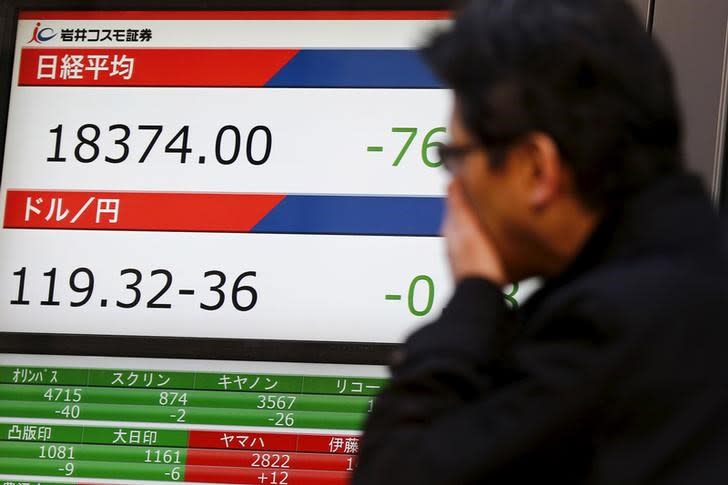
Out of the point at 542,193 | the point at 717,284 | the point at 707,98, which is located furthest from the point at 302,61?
the point at 717,284

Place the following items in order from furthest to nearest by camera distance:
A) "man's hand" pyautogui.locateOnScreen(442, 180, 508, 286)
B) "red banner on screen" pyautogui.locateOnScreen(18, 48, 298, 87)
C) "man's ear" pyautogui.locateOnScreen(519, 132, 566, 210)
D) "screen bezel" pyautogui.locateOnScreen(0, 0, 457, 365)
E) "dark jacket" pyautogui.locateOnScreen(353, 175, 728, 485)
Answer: "red banner on screen" pyautogui.locateOnScreen(18, 48, 298, 87)
"screen bezel" pyautogui.locateOnScreen(0, 0, 457, 365)
"man's hand" pyautogui.locateOnScreen(442, 180, 508, 286)
"man's ear" pyautogui.locateOnScreen(519, 132, 566, 210)
"dark jacket" pyautogui.locateOnScreen(353, 175, 728, 485)

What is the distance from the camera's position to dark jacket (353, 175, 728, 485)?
115 centimetres

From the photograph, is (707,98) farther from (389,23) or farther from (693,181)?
(693,181)

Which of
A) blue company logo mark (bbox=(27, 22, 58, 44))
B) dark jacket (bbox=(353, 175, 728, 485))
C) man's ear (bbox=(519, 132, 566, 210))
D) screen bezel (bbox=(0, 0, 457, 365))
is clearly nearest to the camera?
dark jacket (bbox=(353, 175, 728, 485))

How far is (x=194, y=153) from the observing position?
8.90 ft

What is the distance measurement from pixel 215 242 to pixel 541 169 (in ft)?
4.80

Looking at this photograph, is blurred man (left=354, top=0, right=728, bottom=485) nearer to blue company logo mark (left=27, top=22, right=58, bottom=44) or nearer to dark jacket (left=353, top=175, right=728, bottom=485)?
dark jacket (left=353, top=175, right=728, bottom=485)

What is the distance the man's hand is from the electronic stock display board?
3.63ft

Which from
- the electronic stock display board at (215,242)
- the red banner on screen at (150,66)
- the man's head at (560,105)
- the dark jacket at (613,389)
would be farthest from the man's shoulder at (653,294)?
the red banner on screen at (150,66)

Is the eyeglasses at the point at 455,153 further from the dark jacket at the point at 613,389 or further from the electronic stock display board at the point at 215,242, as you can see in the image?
the electronic stock display board at the point at 215,242

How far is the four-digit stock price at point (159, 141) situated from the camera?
2.69 metres

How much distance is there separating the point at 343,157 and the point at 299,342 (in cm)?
40

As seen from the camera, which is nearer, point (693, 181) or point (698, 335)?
Answer: point (698, 335)

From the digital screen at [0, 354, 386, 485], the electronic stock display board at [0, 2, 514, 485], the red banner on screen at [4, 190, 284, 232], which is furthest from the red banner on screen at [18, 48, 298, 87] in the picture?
the digital screen at [0, 354, 386, 485]
